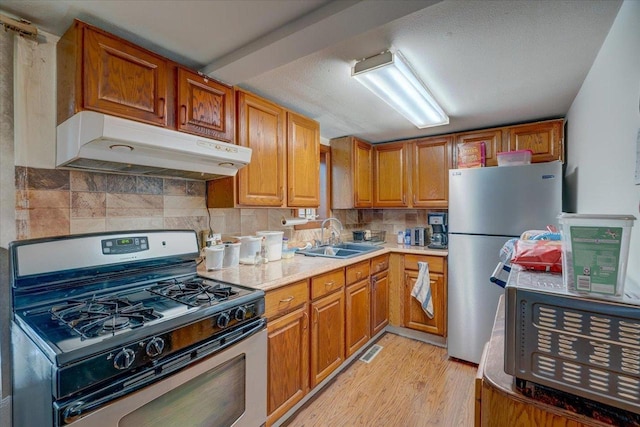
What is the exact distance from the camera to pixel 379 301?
9.33ft

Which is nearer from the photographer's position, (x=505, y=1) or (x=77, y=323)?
(x=77, y=323)

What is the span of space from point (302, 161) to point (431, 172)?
1525mm

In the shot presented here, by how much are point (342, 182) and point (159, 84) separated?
207 centimetres

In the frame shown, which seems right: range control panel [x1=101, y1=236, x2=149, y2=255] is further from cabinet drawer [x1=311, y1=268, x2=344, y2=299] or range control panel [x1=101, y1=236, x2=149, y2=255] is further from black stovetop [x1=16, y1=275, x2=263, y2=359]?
cabinet drawer [x1=311, y1=268, x2=344, y2=299]

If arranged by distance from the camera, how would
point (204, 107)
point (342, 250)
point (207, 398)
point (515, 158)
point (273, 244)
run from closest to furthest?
point (207, 398) → point (204, 107) → point (273, 244) → point (515, 158) → point (342, 250)

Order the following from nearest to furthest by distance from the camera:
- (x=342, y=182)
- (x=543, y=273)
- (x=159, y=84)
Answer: (x=543, y=273), (x=159, y=84), (x=342, y=182)

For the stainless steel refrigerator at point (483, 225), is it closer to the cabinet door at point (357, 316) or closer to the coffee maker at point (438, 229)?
the coffee maker at point (438, 229)

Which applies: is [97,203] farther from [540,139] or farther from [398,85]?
[540,139]

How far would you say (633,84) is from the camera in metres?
1.04

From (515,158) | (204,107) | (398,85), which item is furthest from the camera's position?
(515,158)

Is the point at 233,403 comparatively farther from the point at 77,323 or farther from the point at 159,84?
the point at 159,84

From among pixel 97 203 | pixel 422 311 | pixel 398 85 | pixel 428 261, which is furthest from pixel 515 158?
pixel 97 203

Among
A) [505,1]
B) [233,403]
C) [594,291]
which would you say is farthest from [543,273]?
[233,403]

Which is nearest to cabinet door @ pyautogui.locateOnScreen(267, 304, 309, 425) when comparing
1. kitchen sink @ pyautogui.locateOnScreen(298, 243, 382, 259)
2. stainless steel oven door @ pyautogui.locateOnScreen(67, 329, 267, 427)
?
stainless steel oven door @ pyautogui.locateOnScreen(67, 329, 267, 427)
